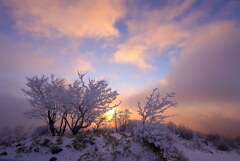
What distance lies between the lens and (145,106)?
1627cm

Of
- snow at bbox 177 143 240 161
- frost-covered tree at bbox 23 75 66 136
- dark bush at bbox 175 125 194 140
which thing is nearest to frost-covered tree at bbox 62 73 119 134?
frost-covered tree at bbox 23 75 66 136

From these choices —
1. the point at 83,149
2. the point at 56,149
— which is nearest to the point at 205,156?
the point at 83,149

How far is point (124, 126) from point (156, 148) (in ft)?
120

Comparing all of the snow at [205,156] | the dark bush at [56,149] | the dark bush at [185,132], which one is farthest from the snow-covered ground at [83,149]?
the dark bush at [185,132]

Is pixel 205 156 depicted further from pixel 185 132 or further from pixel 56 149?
pixel 185 132

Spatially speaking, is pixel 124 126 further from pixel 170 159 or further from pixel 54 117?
pixel 170 159

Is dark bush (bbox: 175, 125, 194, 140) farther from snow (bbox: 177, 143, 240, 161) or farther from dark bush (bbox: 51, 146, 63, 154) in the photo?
dark bush (bbox: 51, 146, 63, 154)

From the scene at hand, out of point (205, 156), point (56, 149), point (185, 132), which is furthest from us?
point (185, 132)

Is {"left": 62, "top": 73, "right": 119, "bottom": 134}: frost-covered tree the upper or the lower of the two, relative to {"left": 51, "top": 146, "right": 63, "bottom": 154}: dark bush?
upper

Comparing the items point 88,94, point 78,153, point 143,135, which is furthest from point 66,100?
point 143,135

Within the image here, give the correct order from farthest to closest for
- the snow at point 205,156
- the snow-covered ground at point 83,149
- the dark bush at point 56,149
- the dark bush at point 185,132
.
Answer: the dark bush at point 185,132, the snow at point 205,156, the dark bush at point 56,149, the snow-covered ground at point 83,149

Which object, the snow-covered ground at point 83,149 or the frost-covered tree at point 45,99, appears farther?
the frost-covered tree at point 45,99

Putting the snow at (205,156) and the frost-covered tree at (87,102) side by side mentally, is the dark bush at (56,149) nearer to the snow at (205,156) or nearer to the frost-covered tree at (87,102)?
the frost-covered tree at (87,102)

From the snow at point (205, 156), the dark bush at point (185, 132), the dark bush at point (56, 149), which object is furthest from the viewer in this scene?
the dark bush at point (185, 132)
